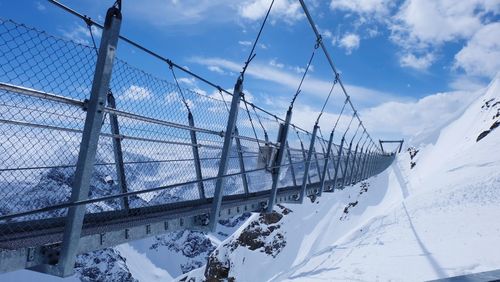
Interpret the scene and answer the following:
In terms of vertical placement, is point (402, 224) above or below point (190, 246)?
below

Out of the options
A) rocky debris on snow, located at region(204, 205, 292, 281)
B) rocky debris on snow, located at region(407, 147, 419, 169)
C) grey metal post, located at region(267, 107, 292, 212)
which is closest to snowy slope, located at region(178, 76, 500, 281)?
grey metal post, located at region(267, 107, 292, 212)

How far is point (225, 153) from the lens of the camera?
3979 millimetres

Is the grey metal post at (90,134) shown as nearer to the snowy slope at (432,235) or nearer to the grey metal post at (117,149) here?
the grey metal post at (117,149)

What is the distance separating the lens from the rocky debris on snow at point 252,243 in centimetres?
5384

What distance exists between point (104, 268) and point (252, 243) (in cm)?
11092

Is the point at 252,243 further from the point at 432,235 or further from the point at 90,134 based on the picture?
the point at 90,134

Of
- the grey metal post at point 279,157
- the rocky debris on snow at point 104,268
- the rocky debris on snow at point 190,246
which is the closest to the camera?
the grey metal post at point 279,157

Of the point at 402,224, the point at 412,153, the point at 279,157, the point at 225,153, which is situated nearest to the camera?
the point at 225,153

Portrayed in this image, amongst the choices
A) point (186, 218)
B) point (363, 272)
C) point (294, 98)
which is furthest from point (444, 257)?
point (186, 218)

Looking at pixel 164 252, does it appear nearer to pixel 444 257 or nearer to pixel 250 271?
pixel 250 271

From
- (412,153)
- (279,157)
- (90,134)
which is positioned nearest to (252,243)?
(412,153)

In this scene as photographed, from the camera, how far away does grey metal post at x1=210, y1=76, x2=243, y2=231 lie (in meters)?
3.92

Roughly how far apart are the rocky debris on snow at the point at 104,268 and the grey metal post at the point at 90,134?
157183 millimetres

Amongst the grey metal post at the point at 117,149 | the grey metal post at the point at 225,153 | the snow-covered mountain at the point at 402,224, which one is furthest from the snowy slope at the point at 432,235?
the grey metal post at the point at 117,149
